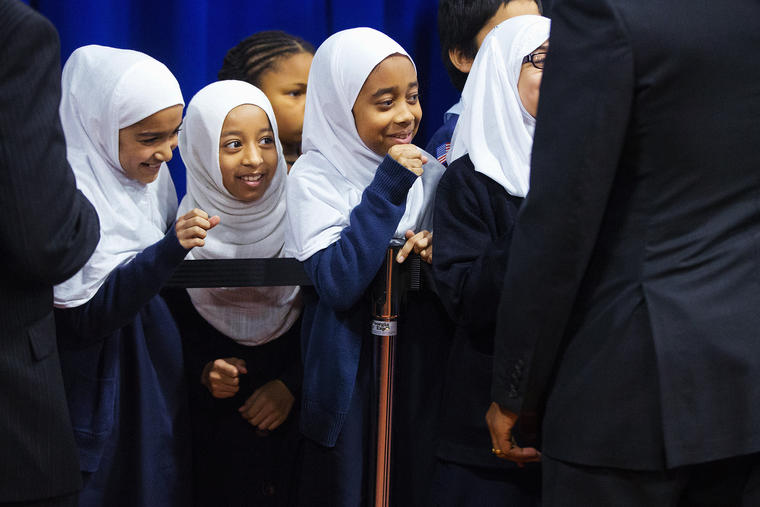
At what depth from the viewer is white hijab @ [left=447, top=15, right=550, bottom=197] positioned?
5.96ft

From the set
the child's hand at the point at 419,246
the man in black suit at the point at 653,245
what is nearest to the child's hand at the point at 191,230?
the child's hand at the point at 419,246

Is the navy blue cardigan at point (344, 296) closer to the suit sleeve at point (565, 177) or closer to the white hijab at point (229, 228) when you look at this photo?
the white hijab at point (229, 228)

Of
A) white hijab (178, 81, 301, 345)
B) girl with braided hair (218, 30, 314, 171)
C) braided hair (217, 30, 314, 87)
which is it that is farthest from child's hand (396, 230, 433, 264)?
braided hair (217, 30, 314, 87)

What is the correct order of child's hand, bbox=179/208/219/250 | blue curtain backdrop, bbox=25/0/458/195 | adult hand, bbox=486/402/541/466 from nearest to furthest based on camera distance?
1. adult hand, bbox=486/402/541/466
2. child's hand, bbox=179/208/219/250
3. blue curtain backdrop, bbox=25/0/458/195

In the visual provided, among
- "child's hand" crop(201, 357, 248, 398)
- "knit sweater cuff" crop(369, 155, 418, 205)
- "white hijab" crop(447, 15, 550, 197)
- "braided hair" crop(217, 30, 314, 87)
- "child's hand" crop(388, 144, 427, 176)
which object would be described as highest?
"braided hair" crop(217, 30, 314, 87)

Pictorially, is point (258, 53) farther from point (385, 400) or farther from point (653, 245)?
point (653, 245)

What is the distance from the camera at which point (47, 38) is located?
46.1 inches

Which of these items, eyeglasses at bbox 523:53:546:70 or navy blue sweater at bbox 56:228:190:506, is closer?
navy blue sweater at bbox 56:228:190:506

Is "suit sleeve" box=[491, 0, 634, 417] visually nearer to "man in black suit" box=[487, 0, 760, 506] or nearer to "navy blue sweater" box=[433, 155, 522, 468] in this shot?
"man in black suit" box=[487, 0, 760, 506]

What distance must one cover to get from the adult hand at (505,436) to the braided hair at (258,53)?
145cm

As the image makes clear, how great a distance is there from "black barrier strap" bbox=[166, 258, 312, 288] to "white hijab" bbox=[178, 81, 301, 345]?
131 millimetres

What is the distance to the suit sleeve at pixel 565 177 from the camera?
3.89ft

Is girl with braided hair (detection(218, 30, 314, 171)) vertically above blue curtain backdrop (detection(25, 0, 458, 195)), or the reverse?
blue curtain backdrop (detection(25, 0, 458, 195))

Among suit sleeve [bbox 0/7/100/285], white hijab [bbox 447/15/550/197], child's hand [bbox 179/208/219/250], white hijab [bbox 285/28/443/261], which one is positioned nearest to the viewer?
suit sleeve [bbox 0/7/100/285]
